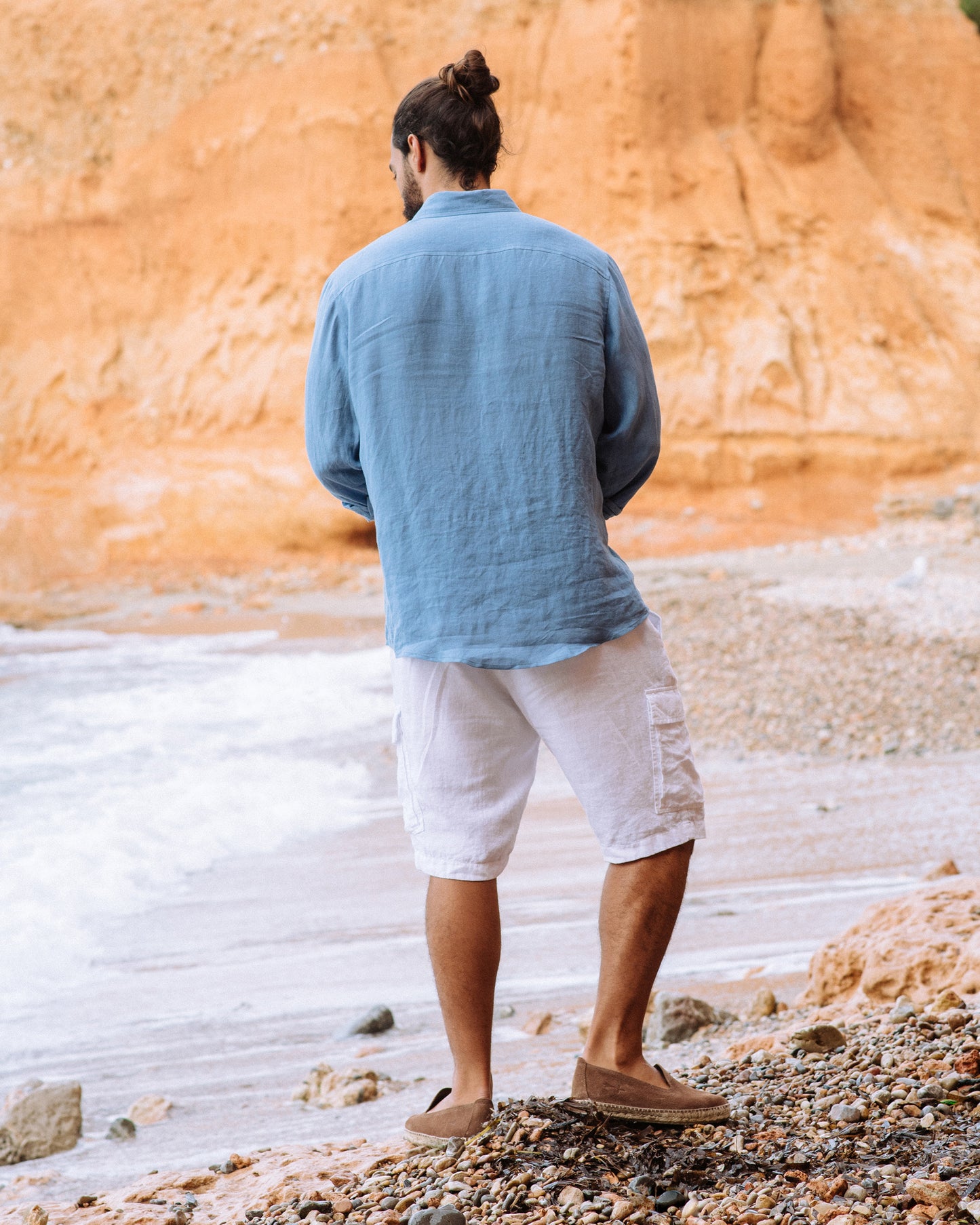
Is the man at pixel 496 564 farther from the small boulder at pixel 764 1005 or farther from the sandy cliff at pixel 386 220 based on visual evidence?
the sandy cliff at pixel 386 220

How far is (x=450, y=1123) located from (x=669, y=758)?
72 centimetres

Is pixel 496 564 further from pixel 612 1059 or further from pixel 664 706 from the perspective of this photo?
pixel 612 1059

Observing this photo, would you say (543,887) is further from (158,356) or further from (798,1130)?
(158,356)

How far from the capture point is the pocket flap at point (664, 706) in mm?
1919

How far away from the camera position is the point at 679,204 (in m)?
19.1

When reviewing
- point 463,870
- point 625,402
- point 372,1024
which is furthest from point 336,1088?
point 625,402

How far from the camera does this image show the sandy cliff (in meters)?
18.5

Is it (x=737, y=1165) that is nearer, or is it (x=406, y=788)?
(x=737, y=1165)

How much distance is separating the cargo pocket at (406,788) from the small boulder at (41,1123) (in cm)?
142

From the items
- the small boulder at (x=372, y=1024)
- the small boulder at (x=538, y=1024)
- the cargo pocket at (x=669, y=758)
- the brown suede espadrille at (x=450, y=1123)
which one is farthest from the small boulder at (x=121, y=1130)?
the cargo pocket at (x=669, y=758)

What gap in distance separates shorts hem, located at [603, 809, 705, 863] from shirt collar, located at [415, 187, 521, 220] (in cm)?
107

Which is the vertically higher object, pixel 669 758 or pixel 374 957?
pixel 669 758

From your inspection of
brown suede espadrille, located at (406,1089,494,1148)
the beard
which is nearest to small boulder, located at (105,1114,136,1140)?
brown suede espadrille, located at (406,1089,494,1148)

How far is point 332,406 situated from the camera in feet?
6.53
